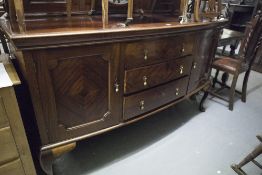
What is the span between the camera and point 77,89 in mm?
1068

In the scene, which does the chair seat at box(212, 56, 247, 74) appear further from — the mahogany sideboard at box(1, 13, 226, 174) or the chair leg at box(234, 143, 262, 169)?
the chair leg at box(234, 143, 262, 169)

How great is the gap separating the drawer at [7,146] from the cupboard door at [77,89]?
0.55ft

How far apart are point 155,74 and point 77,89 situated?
56 centimetres

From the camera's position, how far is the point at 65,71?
991 mm

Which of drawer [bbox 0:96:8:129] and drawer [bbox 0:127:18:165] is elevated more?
drawer [bbox 0:96:8:129]

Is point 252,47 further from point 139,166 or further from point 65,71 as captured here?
point 65,71

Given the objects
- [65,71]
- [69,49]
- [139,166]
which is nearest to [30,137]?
[65,71]

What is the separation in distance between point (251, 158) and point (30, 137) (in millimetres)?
1484

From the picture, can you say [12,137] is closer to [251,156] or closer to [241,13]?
[251,156]

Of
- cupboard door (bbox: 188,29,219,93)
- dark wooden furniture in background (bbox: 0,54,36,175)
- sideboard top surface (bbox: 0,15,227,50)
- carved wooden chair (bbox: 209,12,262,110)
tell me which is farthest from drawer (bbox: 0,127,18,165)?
carved wooden chair (bbox: 209,12,262,110)

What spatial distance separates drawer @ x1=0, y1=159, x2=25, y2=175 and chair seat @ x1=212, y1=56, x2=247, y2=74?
2.08 meters

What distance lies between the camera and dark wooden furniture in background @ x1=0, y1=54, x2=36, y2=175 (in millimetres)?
879

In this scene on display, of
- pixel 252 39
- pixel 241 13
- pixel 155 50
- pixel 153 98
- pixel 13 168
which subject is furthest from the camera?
pixel 241 13

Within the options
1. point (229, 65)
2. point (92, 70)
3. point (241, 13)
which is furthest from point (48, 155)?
point (241, 13)
